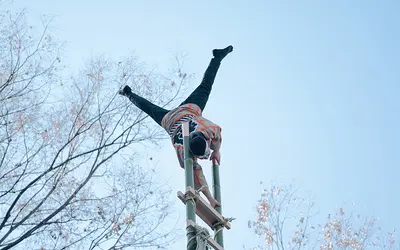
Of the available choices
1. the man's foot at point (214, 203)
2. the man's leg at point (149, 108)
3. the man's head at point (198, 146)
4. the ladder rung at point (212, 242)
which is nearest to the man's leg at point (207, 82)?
the man's leg at point (149, 108)

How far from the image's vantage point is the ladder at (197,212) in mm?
4961

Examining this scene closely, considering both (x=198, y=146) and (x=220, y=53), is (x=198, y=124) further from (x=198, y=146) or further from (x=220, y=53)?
(x=220, y=53)

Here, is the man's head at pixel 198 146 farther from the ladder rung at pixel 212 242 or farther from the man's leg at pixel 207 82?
the man's leg at pixel 207 82

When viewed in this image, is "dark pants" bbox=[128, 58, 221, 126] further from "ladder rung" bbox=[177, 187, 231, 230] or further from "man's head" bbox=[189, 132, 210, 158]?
"ladder rung" bbox=[177, 187, 231, 230]

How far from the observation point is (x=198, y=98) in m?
8.33

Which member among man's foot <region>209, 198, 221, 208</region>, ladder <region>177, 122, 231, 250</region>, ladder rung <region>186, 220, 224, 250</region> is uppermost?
man's foot <region>209, 198, 221, 208</region>

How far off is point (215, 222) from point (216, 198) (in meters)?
0.40

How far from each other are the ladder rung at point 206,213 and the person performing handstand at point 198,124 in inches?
10.7

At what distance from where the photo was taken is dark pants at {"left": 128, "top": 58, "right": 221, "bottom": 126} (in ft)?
27.2

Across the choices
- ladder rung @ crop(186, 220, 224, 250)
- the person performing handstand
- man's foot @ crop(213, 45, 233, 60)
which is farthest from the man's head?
man's foot @ crop(213, 45, 233, 60)

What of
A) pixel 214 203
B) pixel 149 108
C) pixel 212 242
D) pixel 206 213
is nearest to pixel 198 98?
Answer: pixel 149 108

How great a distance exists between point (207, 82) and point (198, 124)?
1.95m

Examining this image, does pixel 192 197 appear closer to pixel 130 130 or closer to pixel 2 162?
pixel 2 162

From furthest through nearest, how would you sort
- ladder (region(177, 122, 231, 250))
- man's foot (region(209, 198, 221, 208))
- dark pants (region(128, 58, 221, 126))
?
dark pants (region(128, 58, 221, 126)), man's foot (region(209, 198, 221, 208)), ladder (region(177, 122, 231, 250))
